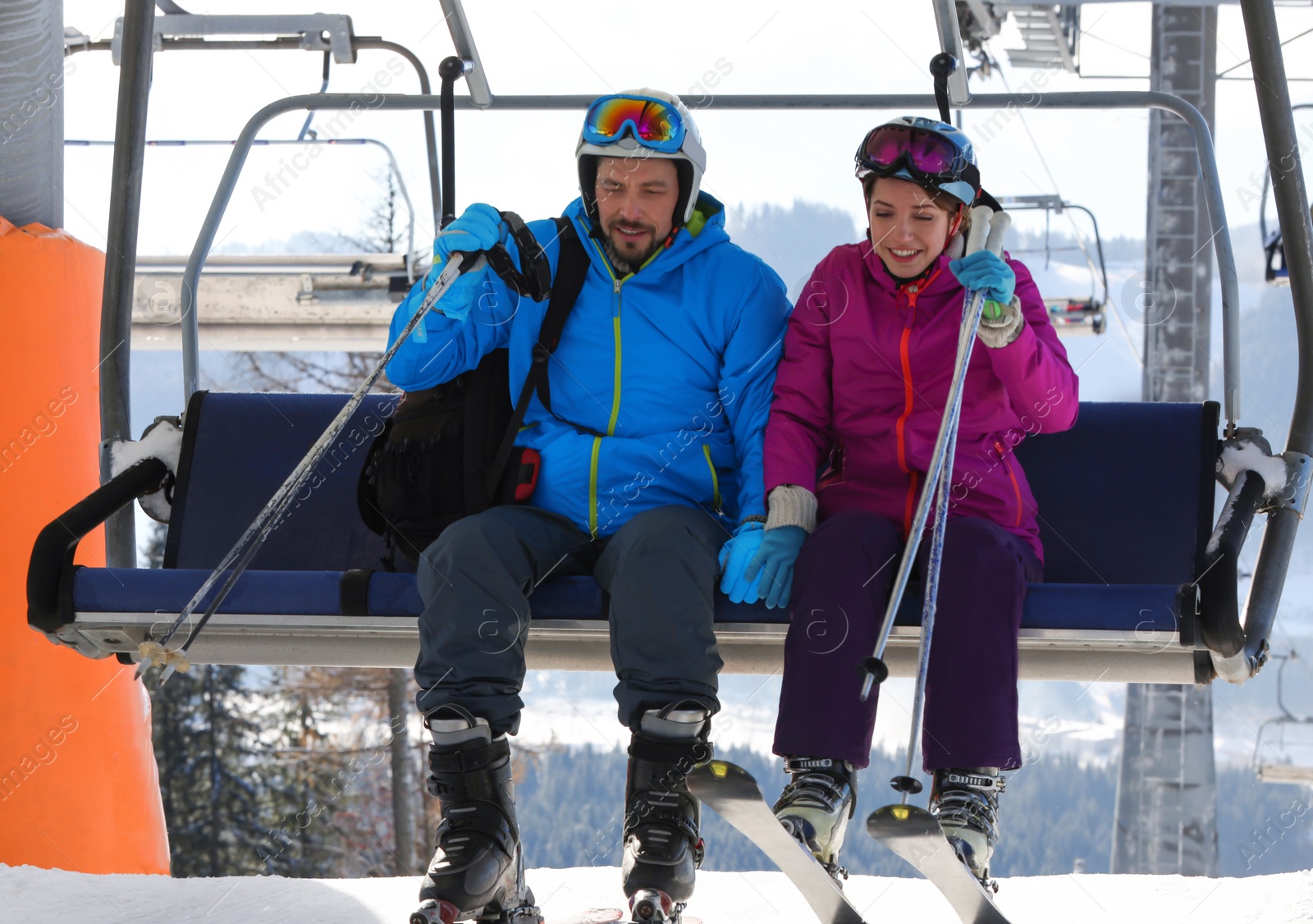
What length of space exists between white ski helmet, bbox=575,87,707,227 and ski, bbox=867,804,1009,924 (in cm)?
125

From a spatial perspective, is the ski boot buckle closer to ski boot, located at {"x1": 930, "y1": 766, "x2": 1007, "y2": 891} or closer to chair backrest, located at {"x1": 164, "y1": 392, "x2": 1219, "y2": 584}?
ski boot, located at {"x1": 930, "y1": 766, "x2": 1007, "y2": 891}

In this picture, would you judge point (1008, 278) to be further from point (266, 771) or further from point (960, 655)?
point (266, 771)

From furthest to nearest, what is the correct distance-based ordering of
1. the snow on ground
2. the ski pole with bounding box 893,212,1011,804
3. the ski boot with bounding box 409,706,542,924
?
the snow on ground, the ski boot with bounding box 409,706,542,924, the ski pole with bounding box 893,212,1011,804

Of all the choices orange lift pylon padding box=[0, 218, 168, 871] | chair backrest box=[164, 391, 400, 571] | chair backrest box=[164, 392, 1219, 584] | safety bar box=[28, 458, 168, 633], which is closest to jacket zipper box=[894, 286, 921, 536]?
chair backrest box=[164, 392, 1219, 584]

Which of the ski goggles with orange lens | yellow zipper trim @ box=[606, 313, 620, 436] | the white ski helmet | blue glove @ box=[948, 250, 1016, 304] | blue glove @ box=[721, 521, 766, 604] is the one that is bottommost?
blue glove @ box=[721, 521, 766, 604]

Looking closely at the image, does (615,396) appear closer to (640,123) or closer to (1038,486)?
(640,123)

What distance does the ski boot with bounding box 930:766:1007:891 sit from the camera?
6.38 ft

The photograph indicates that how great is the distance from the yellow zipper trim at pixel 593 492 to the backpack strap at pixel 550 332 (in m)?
0.11

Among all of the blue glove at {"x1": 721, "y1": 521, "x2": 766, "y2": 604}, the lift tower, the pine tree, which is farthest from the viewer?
the pine tree

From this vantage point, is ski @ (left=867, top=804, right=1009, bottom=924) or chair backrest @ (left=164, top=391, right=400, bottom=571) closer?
ski @ (left=867, top=804, right=1009, bottom=924)

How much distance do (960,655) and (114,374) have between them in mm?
1964

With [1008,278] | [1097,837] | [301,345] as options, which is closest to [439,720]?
[1008,278]

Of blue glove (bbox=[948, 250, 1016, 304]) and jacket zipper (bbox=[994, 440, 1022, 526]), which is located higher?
blue glove (bbox=[948, 250, 1016, 304])

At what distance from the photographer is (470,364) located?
8.21 feet
